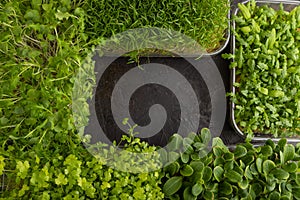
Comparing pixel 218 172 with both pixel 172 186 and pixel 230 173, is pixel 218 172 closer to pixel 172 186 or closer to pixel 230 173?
pixel 230 173

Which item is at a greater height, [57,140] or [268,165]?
[57,140]

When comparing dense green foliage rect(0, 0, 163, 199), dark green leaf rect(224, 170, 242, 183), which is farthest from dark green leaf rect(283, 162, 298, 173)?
dense green foliage rect(0, 0, 163, 199)

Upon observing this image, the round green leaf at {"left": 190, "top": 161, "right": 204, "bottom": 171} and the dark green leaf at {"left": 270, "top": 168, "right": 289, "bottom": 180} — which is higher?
the round green leaf at {"left": 190, "top": 161, "right": 204, "bottom": 171}

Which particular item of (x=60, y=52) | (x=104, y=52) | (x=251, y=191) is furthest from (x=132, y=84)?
(x=251, y=191)

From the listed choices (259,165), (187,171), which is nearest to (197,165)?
(187,171)

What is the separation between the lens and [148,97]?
6.41ft

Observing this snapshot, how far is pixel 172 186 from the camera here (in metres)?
1.59

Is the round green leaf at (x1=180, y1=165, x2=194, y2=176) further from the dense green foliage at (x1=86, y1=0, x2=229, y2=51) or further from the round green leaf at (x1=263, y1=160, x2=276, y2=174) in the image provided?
the dense green foliage at (x1=86, y1=0, x2=229, y2=51)

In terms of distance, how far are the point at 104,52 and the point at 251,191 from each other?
2.80 ft

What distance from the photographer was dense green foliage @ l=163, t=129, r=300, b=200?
5.24 feet

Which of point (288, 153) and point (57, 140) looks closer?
point (57, 140)

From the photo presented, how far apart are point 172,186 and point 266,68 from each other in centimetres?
72

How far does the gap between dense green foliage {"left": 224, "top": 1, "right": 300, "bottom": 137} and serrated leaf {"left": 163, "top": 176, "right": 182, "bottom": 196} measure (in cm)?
50

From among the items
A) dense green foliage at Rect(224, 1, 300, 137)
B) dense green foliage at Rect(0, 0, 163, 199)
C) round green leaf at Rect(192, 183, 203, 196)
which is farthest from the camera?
dense green foliage at Rect(224, 1, 300, 137)
